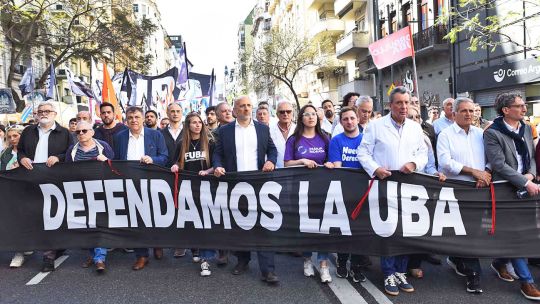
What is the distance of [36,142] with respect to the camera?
5727 millimetres

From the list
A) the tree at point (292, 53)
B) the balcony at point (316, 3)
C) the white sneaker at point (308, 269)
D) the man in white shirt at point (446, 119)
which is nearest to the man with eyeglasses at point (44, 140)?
the white sneaker at point (308, 269)

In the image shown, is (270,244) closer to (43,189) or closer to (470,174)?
(470,174)

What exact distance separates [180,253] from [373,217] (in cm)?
253

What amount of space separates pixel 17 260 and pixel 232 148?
2.89 meters

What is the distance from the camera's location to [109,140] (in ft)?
21.5

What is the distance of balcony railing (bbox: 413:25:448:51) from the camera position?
21.0 meters

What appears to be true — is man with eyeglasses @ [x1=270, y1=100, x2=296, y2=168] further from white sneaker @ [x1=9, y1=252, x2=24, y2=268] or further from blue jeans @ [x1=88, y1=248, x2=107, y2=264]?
white sneaker @ [x1=9, y1=252, x2=24, y2=268]

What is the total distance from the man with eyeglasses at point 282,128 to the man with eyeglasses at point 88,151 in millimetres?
1962

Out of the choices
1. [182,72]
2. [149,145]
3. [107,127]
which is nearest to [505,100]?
[149,145]

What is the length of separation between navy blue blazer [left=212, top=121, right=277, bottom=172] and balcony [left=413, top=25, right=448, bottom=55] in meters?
17.3

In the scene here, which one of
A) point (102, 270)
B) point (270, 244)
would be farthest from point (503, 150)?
point (102, 270)

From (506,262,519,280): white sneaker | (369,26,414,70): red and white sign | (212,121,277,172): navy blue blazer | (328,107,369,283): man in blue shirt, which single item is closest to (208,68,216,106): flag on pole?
(369,26,414,70): red and white sign

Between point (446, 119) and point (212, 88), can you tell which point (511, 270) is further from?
point (212, 88)

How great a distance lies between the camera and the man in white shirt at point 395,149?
4.47m
